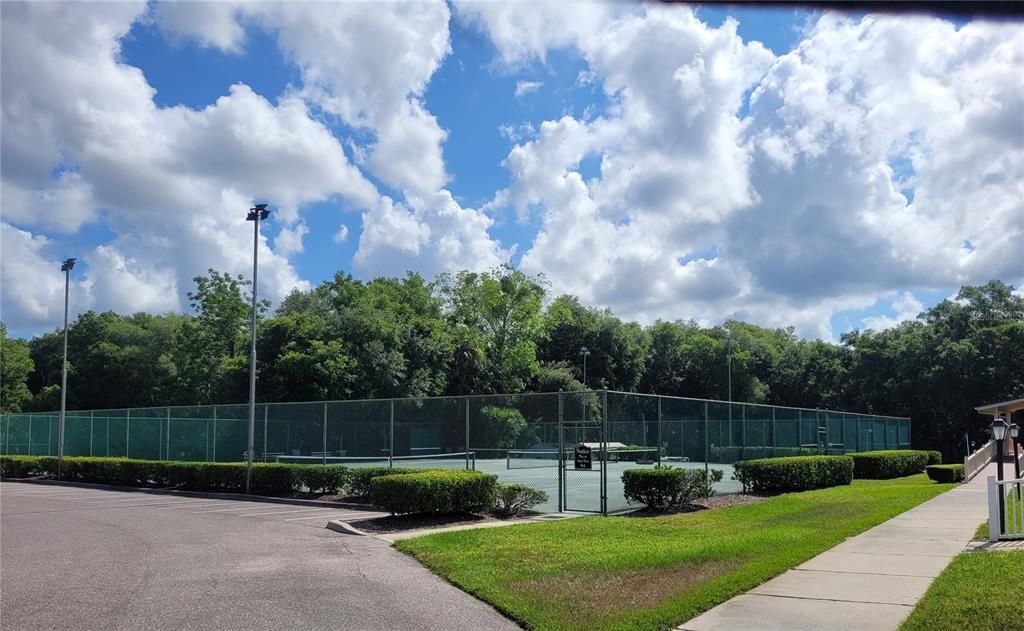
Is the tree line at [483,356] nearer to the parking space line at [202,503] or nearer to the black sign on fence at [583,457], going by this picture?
the parking space line at [202,503]

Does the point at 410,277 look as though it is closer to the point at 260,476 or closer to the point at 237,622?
the point at 260,476

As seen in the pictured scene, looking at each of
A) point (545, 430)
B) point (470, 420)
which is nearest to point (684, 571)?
point (545, 430)

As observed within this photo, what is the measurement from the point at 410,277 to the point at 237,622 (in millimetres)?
76223

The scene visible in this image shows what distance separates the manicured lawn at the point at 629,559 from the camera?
8070 millimetres

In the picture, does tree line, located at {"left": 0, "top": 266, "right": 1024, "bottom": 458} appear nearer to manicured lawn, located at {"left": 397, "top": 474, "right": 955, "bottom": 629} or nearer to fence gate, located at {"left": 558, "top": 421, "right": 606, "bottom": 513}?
fence gate, located at {"left": 558, "top": 421, "right": 606, "bottom": 513}

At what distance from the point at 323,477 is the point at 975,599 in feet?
55.4

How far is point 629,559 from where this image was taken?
10602 mm

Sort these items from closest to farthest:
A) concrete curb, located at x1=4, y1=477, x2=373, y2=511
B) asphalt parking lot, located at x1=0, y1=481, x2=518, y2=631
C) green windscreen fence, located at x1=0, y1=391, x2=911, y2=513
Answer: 1. asphalt parking lot, located at x1=0, y1=481, x2=518, y2=631
2. green windscreen fence, located at x1=0, y1=391, x2=911, y2=513
3. concrete curb, located at x1=4, y1=477, x2=373, y2=511

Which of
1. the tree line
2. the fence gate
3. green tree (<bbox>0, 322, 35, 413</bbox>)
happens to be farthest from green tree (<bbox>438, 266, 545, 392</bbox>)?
the fence gate

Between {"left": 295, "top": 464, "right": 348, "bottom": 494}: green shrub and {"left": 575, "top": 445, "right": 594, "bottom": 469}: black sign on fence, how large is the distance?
703 cm

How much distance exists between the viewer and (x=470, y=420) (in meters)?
20.7

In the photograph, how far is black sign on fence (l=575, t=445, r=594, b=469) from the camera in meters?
17.0

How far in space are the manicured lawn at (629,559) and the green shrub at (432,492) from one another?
2056 mm

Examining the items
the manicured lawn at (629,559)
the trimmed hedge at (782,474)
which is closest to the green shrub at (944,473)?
the trimmed hedge at (782,474)
